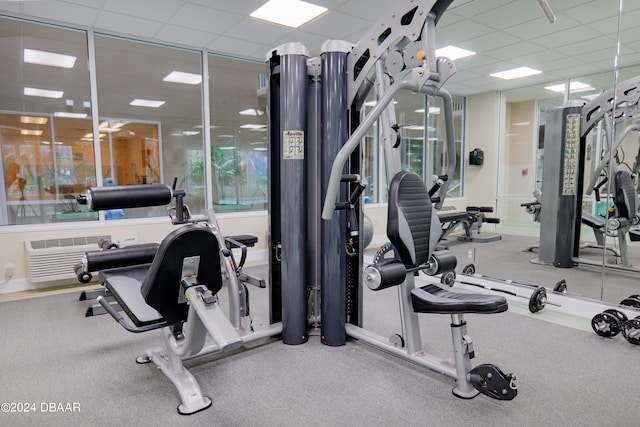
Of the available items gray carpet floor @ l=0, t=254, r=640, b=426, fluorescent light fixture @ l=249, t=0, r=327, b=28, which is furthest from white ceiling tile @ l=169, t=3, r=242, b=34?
gray carpet floor @ l=0, t=254, r=640, b=426

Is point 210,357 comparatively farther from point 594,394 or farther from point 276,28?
point 276,28

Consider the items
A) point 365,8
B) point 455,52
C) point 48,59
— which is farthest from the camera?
point 455,52

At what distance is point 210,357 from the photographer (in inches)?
99.3

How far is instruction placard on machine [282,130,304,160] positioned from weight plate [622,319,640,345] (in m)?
2.51

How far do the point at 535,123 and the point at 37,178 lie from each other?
5948mm

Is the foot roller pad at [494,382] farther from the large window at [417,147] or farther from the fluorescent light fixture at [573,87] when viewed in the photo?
the large window at [417,147]

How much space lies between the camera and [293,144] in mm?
2598

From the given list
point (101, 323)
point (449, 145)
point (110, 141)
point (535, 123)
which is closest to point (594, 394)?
point (449, 145)

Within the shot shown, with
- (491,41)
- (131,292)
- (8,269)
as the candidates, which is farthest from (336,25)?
(8,269)

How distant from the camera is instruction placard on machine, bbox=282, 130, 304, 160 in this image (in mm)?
2596

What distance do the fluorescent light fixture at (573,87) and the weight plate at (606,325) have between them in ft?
8.89

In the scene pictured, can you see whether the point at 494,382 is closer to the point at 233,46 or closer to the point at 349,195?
the point at 349,195

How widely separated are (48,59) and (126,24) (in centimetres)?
98

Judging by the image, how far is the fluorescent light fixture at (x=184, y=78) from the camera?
5.14 m
